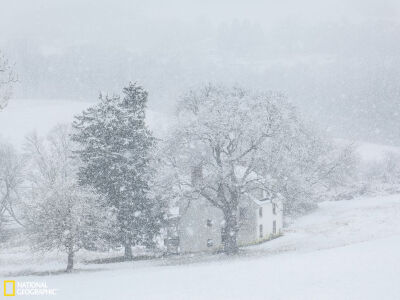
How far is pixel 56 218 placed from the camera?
101 ft

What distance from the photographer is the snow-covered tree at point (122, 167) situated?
3628cm

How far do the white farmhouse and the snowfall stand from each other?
9.26ft

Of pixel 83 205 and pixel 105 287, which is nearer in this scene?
pixel 105 287

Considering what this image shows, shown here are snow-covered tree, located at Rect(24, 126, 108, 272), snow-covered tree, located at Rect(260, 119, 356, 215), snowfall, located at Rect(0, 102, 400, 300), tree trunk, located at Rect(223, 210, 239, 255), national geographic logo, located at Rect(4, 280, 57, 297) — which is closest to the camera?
snowfall, located at Rect(0, 102, 400, 300)

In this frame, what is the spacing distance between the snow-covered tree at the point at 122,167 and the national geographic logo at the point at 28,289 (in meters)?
10.8

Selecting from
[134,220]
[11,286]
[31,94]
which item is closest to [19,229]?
[134,220]

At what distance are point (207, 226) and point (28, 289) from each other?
23668 millimetres

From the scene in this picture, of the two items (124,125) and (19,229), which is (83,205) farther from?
(19,229)

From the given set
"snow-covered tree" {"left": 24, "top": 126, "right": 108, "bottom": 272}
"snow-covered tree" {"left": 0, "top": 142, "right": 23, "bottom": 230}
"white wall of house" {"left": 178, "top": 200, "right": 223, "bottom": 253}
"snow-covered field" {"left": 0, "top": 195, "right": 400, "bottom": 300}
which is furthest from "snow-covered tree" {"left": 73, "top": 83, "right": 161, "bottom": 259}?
"snow-covered tree" {"left": 0, "top": 142, "right": 23, "bottom": 230}

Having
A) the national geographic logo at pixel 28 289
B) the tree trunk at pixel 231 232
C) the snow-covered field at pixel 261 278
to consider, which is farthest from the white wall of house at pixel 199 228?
the national geographic logo at pixel 28 289

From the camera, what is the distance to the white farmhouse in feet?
147

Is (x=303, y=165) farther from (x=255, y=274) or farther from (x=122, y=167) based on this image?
(x=255, y=274)

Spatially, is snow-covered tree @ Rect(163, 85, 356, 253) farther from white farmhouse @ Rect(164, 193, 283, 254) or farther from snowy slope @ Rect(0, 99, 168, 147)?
snowy slope @ Rect(0, 99, 168, 147)

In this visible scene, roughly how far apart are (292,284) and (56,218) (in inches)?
693
